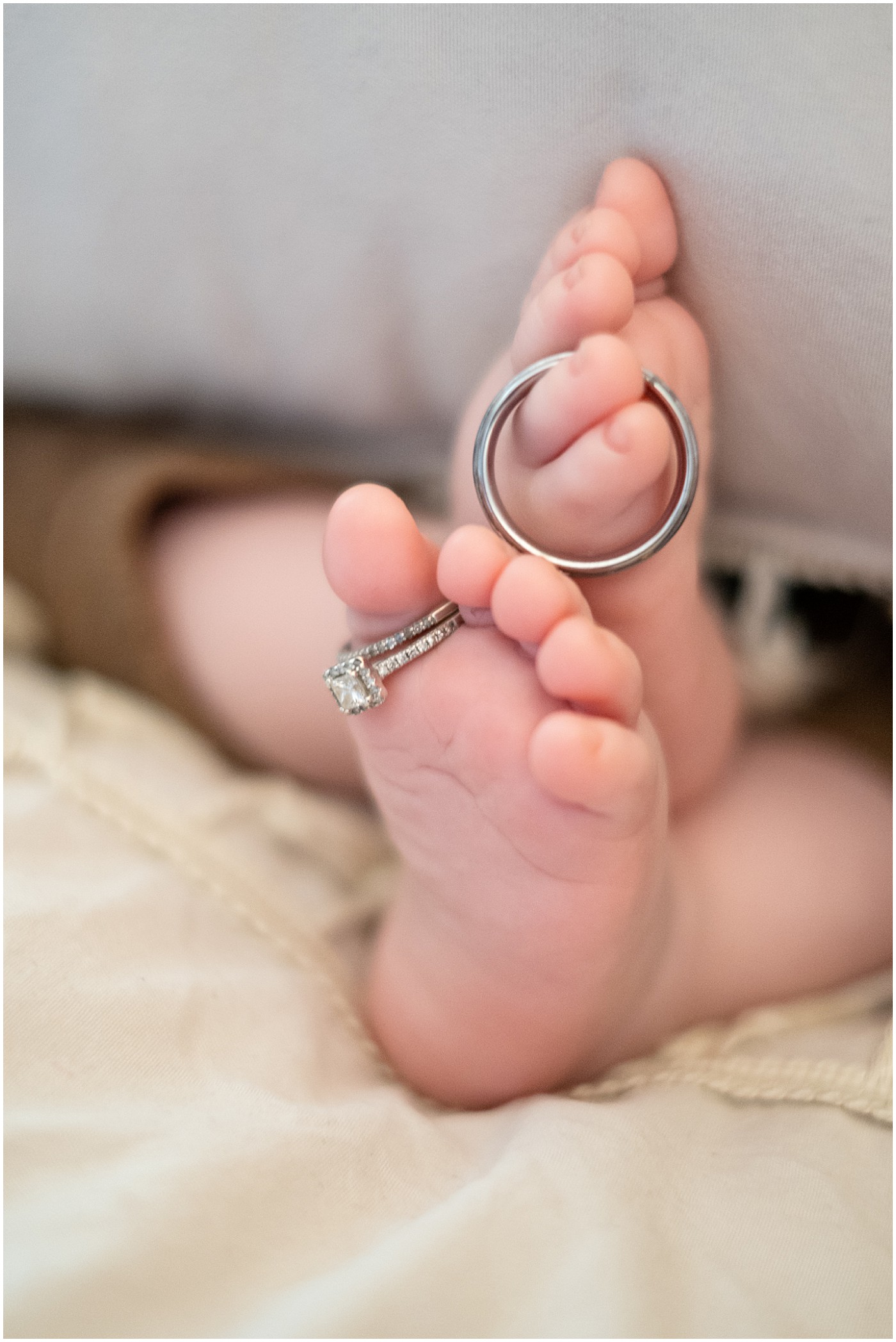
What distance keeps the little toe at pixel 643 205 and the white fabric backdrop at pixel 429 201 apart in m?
0.01

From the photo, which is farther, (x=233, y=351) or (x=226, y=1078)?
(x=233, y=351)

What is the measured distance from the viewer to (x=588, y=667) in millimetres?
388

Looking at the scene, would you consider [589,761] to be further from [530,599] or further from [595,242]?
[595,242]

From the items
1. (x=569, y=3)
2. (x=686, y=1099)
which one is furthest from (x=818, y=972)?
(x=569, y=3)

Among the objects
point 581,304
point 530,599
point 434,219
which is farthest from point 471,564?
point 434,219

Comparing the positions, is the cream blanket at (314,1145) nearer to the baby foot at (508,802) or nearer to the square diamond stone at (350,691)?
A: the baby foot at (508,802)

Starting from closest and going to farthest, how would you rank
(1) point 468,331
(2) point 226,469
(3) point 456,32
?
(3) point 456,32 → (1) point 468,331 → (2) point 226,469

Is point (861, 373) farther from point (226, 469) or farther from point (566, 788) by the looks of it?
point (226, 469)

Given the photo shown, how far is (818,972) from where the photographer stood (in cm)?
64

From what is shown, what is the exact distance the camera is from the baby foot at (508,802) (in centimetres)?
40

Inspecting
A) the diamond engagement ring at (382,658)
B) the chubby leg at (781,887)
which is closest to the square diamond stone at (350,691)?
the diamond engagement ring at (382,658)

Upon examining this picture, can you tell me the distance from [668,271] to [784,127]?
9cm

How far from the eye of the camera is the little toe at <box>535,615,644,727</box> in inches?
15.3

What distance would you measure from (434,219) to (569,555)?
0.82ft
